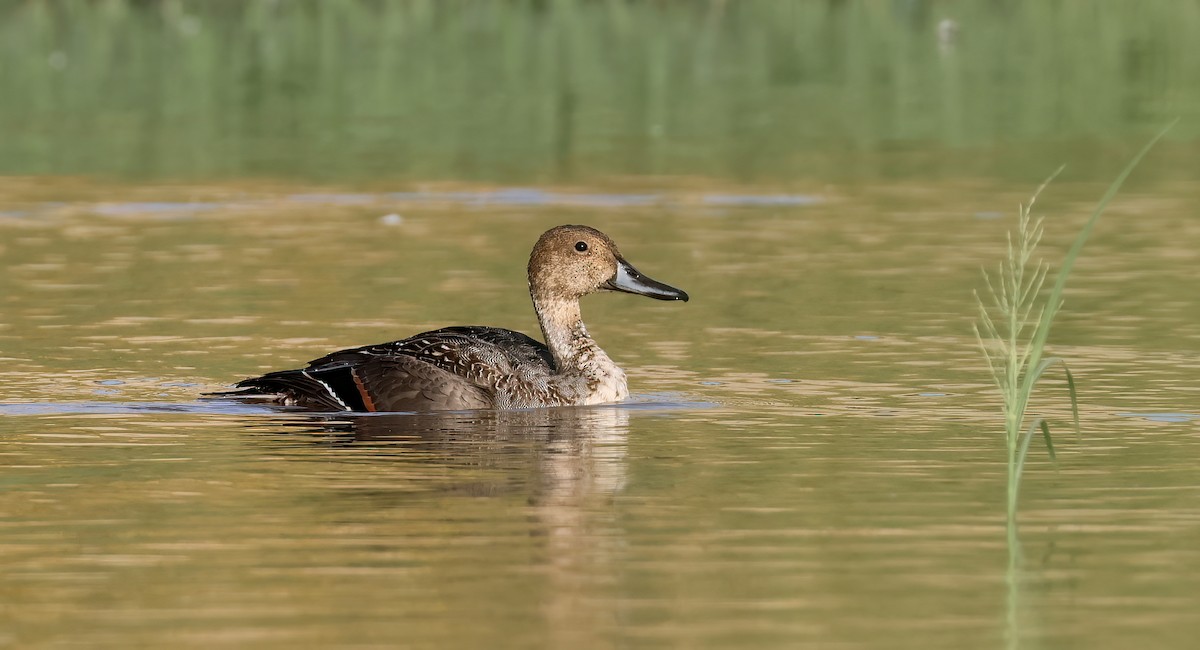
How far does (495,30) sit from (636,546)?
95.7ft

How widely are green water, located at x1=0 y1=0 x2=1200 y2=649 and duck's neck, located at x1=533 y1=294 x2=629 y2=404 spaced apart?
0.23 m

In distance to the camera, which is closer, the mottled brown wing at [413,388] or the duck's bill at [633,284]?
the mottled brown wing at [413,388]

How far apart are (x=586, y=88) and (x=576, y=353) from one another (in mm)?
19788

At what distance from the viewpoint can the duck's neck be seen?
44.9 feet

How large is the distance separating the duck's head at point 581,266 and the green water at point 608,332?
608mm

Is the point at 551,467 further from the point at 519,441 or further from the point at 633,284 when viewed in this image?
the point at 633,284

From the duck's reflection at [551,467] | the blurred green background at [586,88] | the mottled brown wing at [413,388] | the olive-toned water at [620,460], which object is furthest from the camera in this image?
the blurred green background at [586,88]

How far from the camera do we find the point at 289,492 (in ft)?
34.6

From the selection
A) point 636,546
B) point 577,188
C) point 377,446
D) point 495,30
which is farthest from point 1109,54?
point 636,546

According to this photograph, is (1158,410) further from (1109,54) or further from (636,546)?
(1109,54)

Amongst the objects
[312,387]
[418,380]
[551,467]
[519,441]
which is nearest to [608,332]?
[418,380]

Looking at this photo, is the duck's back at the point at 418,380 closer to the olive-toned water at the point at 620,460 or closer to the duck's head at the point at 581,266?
the olive-toned water at the point at 620,460

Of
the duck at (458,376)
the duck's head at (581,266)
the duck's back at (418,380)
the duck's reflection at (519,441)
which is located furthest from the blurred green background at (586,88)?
the duck's reflection at (519,441)

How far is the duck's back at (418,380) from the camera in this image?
1334 centimetres
